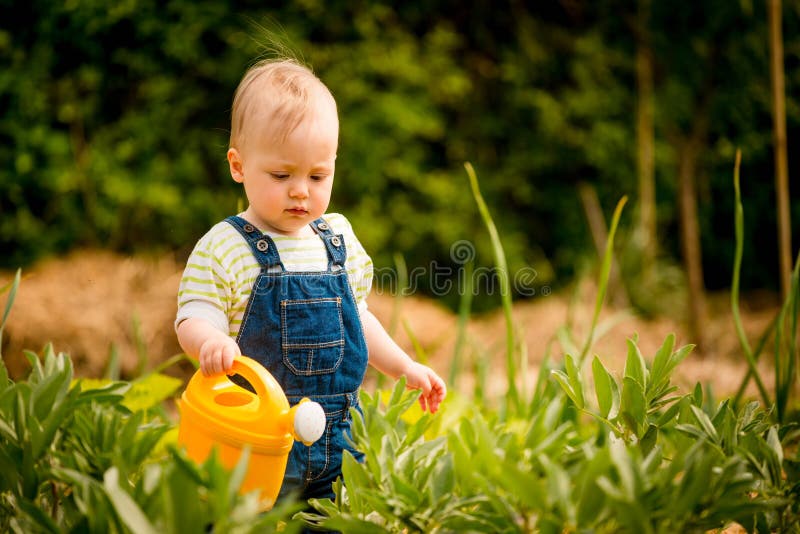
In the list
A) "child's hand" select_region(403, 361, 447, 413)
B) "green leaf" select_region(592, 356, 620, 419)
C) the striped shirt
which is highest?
the striped shirt

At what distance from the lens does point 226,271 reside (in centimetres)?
131

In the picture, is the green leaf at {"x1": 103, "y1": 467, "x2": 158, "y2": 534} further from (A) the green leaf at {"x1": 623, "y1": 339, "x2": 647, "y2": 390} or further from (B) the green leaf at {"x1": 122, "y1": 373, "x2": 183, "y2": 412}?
(B) the green leaf at {"x1": 122, "y1": 373, "x2": 183, "y2": 412}

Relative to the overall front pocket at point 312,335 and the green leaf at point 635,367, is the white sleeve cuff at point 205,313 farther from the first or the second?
the green leaf at point 635,367

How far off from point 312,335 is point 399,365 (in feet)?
0.75

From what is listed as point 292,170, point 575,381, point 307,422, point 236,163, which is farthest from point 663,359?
point 236,163

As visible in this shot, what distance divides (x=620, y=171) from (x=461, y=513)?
154 inches

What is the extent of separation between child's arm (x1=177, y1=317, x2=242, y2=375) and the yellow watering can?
0.08ft

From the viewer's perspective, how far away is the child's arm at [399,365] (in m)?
1.47

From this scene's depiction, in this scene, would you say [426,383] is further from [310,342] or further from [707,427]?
[707,427]

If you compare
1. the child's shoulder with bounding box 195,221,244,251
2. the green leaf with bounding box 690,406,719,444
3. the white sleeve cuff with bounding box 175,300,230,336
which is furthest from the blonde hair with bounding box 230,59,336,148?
the green leaf with bounding box 690,406,719,444

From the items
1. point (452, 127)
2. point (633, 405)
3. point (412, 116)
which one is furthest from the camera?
point (452, 127)

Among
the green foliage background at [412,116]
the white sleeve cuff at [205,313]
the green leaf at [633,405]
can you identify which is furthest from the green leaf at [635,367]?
the green foliage background at [412,116]

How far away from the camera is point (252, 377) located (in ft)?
3.92

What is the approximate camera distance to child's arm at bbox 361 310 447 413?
1473 millimetres
